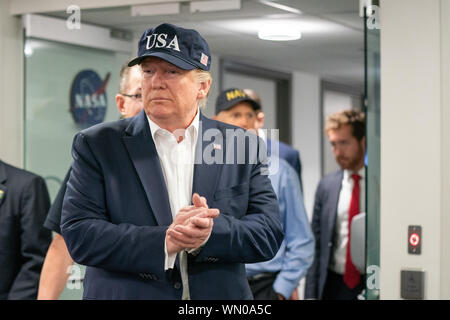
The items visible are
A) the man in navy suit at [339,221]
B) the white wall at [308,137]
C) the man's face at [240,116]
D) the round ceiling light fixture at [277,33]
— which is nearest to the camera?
the man's face at [240,116]

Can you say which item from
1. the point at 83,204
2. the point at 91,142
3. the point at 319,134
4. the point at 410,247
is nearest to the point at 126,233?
the point at 83,204

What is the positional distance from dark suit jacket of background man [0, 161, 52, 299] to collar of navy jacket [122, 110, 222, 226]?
132cm

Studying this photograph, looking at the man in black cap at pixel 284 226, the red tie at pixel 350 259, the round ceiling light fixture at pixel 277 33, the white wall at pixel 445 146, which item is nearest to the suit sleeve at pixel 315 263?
the red tie at pixel 350 259

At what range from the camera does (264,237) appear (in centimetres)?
151

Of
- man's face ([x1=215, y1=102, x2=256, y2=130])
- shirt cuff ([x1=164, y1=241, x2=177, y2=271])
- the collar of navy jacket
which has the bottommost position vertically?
shirt cuff ([x1=164, y1=241, x2=177, y2=271])

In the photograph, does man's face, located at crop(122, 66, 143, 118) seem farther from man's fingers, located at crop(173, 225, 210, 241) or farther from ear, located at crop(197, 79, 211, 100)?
man's fingers, located at crop(173, 225, 210, 241)

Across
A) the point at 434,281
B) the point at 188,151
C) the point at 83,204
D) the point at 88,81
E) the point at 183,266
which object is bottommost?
the point at 434,281

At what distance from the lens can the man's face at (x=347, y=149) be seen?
13.1 feet

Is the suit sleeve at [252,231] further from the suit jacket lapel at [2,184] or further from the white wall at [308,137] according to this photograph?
the white wall at [308,137]

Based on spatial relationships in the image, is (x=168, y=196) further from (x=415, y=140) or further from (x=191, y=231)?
(x=415, y=140)

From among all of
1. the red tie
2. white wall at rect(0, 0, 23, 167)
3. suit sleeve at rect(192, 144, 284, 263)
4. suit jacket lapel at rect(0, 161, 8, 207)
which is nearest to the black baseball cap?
suit sleeve at rect(192, 144, 284, 263)

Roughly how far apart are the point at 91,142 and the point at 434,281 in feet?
5.04

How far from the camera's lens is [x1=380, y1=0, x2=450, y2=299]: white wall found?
8.37 ft

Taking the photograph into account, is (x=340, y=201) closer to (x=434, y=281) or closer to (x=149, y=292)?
(x=434, y=281)
